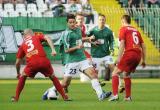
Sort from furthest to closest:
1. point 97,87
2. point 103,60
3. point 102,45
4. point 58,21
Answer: point 58,21 < point 103,60 < point 102,45 < point 97,87

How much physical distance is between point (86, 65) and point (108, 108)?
370cm

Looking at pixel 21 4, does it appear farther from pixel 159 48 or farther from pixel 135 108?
pixel 135 108

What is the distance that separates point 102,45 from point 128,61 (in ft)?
19.4

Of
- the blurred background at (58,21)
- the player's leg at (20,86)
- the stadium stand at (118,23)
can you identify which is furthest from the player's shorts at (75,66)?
the stadium stand at (118,23)

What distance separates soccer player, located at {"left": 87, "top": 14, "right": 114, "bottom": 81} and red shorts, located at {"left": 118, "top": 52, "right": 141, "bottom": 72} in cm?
525

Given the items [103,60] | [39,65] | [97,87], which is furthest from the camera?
[103,60]

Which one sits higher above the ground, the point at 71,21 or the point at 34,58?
the point at 71,21

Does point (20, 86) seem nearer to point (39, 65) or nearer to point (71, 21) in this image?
point (39, 65)

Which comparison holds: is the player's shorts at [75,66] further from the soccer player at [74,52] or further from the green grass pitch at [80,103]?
the green grass pitch at [80,103]

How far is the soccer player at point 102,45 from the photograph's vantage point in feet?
88.2

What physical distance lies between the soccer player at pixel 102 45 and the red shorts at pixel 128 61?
525cm

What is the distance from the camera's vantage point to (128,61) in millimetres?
21438

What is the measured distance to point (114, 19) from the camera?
40.6 metres

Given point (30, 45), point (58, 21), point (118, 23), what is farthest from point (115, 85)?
point (118, 23)
